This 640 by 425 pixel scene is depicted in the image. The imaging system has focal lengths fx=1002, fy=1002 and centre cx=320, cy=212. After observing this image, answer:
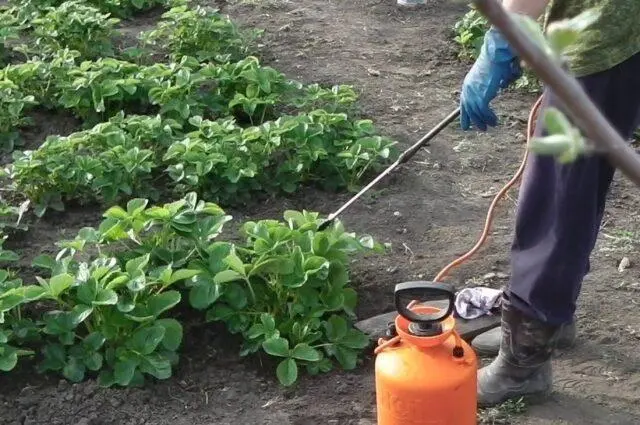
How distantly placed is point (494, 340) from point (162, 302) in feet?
3.58

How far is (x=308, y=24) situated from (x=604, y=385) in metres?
4.06

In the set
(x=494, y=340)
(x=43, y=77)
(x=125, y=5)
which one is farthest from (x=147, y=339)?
(x=125, y=5)

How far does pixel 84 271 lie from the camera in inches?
126

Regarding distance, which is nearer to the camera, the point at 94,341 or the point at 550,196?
the point at 550,196

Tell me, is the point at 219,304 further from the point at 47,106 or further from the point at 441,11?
the point at 441,11

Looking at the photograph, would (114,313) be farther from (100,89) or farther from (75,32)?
(75,32)

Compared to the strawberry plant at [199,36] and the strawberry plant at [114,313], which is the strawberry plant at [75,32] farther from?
the strawberry plant at [114,313]

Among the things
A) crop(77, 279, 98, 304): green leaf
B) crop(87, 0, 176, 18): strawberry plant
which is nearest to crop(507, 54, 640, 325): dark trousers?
crop(77, 279, 98, 304): green leaf

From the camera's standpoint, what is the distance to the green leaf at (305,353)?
3.15 m

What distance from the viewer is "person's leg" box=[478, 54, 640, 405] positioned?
8.48 ft

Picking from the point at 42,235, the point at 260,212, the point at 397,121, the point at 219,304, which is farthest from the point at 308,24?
the point at 219,304

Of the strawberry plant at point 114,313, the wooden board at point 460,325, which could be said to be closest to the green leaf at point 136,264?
the strawberry plant at point 114,313

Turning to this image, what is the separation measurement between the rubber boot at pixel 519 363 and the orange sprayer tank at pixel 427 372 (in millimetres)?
331

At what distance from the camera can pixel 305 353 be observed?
10.4 ft
